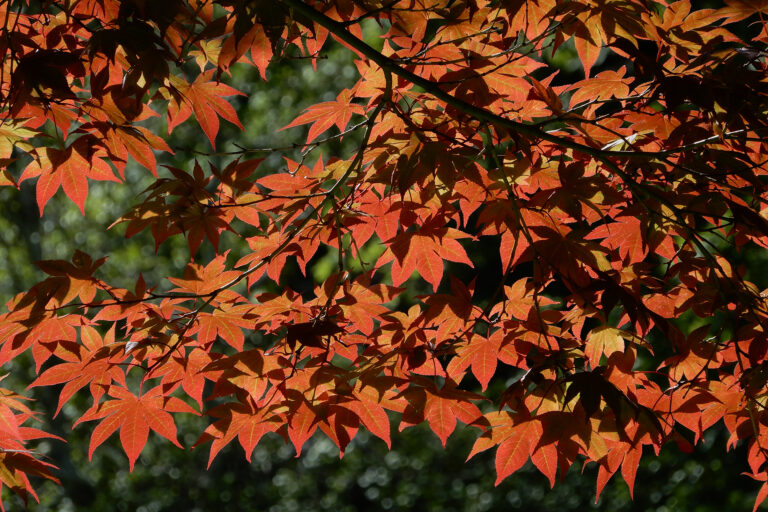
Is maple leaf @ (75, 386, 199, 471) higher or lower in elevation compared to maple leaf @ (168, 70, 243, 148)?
lower

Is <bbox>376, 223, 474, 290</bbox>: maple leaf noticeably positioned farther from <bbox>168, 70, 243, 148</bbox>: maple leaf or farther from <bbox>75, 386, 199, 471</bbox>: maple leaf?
<bbox>75, 386, 199, 471</bbox>: maple leaf

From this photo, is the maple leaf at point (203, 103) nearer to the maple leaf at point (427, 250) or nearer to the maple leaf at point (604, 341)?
the maple leaf at point (427, 250)

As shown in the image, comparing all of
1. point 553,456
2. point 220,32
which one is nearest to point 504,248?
point 553,456

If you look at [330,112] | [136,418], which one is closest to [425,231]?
[330,112]

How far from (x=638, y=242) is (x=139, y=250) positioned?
644cm

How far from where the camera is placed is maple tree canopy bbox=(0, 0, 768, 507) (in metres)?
1.39

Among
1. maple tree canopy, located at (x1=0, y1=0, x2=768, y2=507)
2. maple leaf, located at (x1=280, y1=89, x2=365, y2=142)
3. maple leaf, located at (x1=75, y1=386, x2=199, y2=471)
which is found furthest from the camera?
maple leaf, located at (x1=280, y1=89, x2=365, y2=142)

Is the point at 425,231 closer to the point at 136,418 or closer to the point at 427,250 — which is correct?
the point at 427,250

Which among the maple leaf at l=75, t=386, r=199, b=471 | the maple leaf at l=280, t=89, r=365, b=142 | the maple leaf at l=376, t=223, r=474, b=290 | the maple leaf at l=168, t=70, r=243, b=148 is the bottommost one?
the maple leaf at l=75, t=386, r=199, b=471

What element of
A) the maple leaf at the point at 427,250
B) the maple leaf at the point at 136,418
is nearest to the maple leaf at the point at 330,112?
the maple leaf at the point at 427,250

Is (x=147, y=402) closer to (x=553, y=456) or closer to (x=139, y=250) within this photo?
(x=553, y=456)

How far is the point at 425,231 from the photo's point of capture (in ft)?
5.30

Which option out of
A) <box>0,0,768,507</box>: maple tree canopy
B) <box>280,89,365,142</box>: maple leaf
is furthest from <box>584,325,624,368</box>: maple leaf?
<box>280,89,365,142</box>: maple leaf

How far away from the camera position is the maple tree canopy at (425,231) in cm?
139
